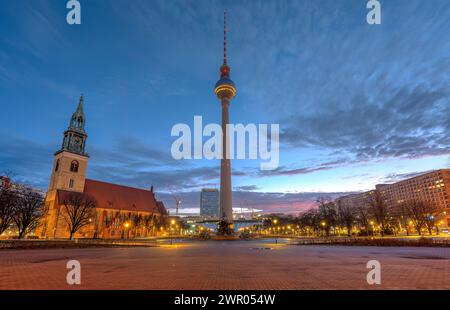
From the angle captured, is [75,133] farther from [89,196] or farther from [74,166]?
[89,196]

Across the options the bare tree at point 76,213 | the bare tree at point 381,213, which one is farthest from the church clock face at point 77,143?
the bare tree at point 381,213

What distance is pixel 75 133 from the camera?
6788 centimetres

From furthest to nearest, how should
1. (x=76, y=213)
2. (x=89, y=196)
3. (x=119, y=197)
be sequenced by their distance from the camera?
(x=119, y=197) < (x=89, y=196) < (x=76, y=213)

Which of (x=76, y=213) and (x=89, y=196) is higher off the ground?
(x=89, y=196)

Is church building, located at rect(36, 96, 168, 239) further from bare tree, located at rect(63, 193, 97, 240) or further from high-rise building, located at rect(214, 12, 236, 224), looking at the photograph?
high-rise building, located at rect(214, 12, 236, 224)

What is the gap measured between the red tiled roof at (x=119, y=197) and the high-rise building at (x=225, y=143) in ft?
101

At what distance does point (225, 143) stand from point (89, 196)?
46777 mm

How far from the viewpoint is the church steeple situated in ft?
218

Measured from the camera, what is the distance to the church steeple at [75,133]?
66.3m

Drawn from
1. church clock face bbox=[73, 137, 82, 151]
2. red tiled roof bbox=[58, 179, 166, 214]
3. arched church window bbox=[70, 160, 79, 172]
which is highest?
church clock face bbox=[73, 137, 82, 151]

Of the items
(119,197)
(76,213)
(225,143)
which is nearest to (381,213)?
(225,143)

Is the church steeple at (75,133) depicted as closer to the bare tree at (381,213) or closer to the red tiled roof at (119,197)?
the red tiled roof at (119,197)

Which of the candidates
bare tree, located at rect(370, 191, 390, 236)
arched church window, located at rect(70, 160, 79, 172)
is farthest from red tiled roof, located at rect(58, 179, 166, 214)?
bare tree, located at rect(370, 191, 390, 236)
